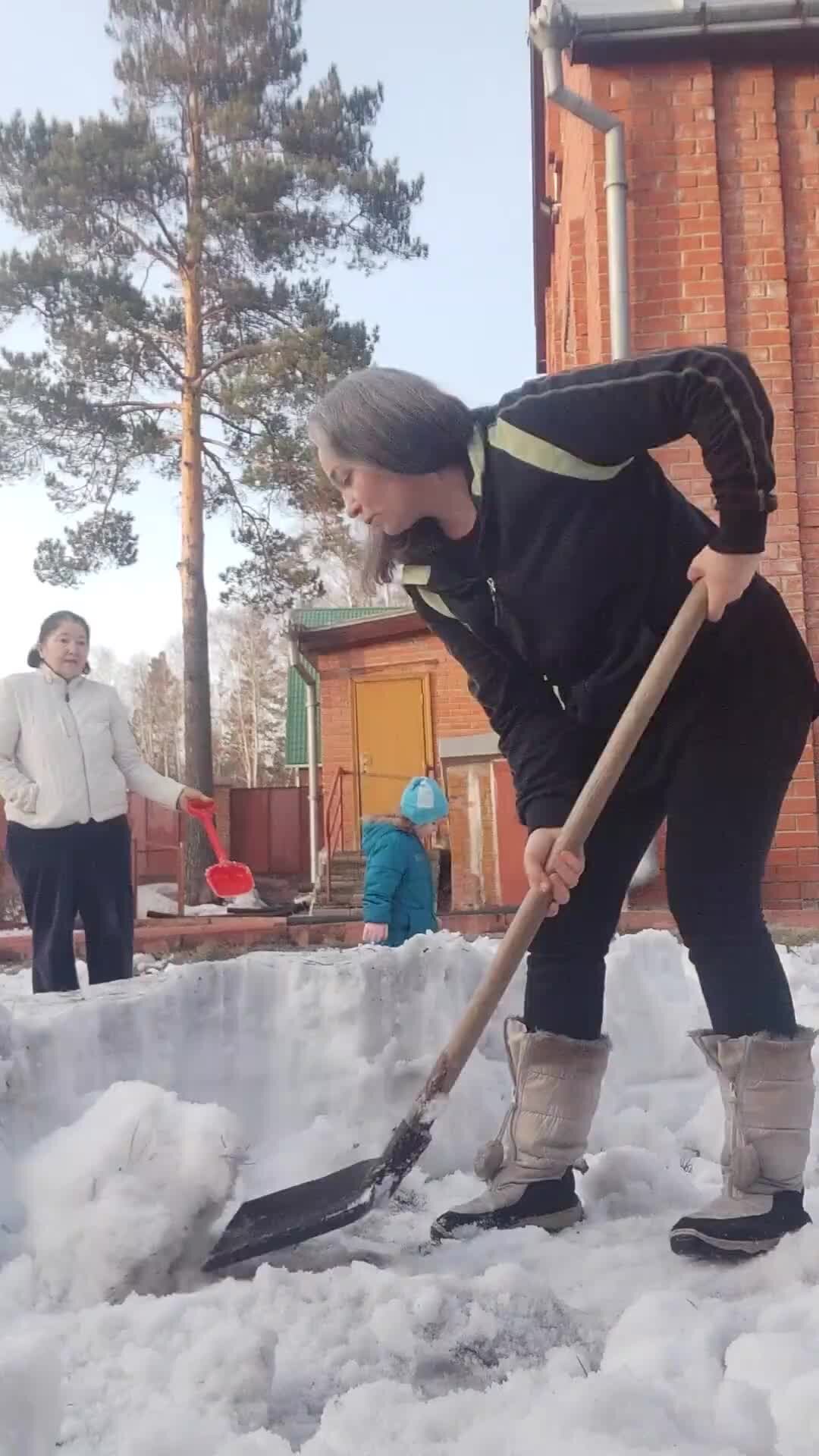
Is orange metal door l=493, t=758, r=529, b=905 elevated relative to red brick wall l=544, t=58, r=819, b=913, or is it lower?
lower

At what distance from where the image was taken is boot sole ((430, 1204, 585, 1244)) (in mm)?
1984

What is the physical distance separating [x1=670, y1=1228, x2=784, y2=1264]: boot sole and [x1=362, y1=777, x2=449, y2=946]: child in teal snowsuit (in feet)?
8.96

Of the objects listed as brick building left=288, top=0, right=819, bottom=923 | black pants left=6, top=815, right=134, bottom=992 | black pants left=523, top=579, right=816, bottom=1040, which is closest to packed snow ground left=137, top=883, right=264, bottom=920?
brick building left=288, top=0, right=819, bottom=923

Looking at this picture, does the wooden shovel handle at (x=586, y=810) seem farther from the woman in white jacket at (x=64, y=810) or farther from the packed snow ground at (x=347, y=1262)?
the woman in white jacket at (x=64, y=810)

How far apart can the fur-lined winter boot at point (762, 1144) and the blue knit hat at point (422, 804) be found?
9.02ft

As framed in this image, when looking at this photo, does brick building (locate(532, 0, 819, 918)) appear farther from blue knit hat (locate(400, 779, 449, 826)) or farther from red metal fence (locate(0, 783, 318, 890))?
red metal fence (locate(0, 783, 318, 890))

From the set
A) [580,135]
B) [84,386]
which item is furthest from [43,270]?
[580,135]

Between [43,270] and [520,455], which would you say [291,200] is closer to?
[43,270]

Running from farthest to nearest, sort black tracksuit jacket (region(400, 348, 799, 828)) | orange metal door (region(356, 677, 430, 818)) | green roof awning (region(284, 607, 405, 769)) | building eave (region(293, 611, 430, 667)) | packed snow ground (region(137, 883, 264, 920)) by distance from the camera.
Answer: green roof awning (region(284, 607, 405, 769)) < orange metal door (region(356, 677, 430, 818)) < building eave (region(293, 611, 430, 667)) < packed snow ground (region(137, 883, 264, 920)) < black tracksuit jacket (region(400, 348, 799, 828))

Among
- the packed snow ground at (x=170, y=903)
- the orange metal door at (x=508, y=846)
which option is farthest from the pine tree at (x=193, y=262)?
the orange metal door at (x=508, y=846)

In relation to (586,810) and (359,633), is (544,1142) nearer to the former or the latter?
(586,810)

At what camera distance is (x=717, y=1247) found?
1754 mm

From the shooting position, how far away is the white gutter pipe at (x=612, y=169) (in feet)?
18.8

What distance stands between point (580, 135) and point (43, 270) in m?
8.65
